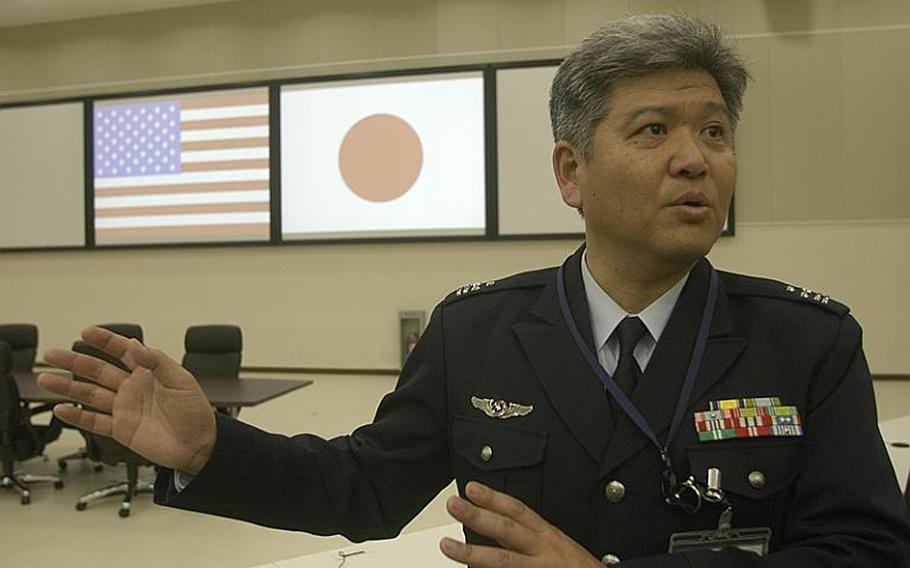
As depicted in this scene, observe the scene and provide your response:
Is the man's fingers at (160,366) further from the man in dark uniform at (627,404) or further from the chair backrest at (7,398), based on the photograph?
the chair backrest at (7,398)

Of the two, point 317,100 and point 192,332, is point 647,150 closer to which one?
point 192,332

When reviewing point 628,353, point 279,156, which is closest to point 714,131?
point 628,353

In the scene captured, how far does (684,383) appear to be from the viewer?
1137mm

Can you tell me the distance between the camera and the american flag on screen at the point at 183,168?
9039 mm

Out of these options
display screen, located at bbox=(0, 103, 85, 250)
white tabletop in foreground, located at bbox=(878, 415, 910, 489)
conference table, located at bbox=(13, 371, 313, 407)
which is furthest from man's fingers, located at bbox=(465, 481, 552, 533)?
display screen, located at bbox=(0, 103, 85, 250)

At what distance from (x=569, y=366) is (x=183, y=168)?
29.1ft

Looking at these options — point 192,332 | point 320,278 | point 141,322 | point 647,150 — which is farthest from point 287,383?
point 141,322

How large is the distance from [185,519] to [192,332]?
5.61ft

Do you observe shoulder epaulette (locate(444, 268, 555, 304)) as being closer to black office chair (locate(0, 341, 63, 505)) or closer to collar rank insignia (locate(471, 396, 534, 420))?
collar rank insignia (locate(471, 396, 534, 420))

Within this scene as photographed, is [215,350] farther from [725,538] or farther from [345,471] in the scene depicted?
[725,538]

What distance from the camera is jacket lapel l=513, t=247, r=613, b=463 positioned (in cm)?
114

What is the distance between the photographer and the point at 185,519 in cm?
454

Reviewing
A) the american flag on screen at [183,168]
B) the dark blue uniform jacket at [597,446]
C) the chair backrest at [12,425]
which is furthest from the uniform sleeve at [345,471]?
the american flag on screen at [183,168]

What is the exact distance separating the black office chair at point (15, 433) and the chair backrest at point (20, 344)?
58.3 inches
